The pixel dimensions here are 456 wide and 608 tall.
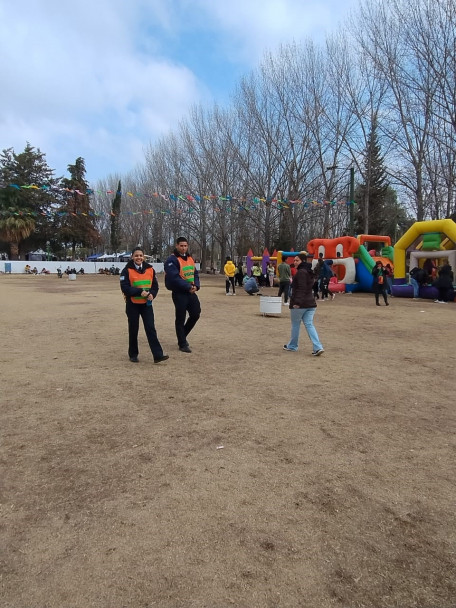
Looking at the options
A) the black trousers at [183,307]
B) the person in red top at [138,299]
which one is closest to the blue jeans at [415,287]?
the black trousers at [183,307]

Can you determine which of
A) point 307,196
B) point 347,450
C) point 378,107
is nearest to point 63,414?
point 347,450

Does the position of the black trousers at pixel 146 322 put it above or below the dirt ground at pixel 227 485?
above

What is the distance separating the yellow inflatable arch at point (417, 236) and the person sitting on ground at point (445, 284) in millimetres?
1935

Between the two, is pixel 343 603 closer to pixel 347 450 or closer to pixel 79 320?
pixel 347 450

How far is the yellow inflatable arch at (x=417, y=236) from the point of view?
1759cm

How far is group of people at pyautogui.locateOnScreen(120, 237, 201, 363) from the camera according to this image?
21.0 feet

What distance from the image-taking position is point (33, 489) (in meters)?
2.87

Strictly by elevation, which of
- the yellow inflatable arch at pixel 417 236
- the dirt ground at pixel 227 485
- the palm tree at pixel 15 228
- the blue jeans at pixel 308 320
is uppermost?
the palm tree at pixel 15 228

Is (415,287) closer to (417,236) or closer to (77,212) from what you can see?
(417,236)

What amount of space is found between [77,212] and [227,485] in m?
56.9

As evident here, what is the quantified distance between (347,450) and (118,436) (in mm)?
1908

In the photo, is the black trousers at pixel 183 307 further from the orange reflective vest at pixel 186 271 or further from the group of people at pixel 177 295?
the orange reflective vest at pixel 186 271

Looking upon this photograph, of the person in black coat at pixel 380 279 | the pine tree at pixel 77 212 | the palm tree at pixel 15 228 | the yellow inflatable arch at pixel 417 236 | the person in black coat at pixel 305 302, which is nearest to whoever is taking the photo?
the person in black coat at pixel 305 302

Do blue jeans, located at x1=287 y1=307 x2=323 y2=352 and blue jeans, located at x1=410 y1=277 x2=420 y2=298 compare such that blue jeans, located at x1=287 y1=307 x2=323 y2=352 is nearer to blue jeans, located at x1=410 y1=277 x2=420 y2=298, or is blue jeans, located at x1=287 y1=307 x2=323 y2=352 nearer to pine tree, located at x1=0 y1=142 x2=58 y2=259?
blue jeans, located at x1=410 y1=277 x2=420 y2=298
